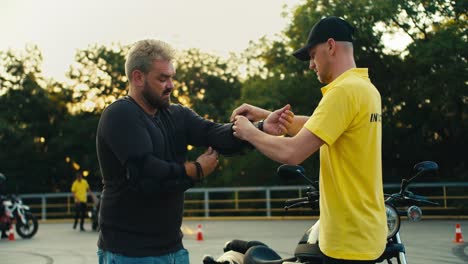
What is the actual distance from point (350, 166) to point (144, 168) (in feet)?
3.43

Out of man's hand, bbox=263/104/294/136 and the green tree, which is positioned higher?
the green tree

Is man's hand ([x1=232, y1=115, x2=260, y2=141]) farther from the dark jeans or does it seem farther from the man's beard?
the dark jeans

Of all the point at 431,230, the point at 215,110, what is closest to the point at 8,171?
the point at 215,110

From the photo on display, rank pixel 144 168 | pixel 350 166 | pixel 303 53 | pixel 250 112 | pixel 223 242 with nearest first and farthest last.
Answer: pixel 144 168, pixel 350 166, pixel 303 53, pixel 250 112, pixel 223 242

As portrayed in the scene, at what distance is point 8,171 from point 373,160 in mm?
46914

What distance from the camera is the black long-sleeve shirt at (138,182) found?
314 centimetres

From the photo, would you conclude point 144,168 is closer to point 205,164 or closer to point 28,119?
point 205,164

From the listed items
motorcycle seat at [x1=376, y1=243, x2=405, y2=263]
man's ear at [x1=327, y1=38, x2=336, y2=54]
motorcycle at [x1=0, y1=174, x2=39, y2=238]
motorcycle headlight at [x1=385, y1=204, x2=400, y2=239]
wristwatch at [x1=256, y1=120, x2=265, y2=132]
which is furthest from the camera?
motorcycle at [x1=0, y1=174, x2=39, y2=238]

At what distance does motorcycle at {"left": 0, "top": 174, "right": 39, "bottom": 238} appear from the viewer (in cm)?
1848

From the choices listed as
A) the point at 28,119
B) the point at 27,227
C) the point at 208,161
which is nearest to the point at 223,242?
the point at 27,227

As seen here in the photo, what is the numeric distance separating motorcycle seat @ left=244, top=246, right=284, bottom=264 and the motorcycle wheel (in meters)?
14.4

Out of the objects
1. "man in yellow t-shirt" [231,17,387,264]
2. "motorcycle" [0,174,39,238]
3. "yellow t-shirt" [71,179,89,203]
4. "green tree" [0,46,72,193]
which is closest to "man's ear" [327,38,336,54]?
"man in yellow t-shirt" [231,17,387,264]

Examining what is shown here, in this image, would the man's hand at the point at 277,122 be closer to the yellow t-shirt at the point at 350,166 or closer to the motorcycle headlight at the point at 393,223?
the yellow t-shirt at the point at 350,166

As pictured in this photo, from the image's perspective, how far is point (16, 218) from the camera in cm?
1869
